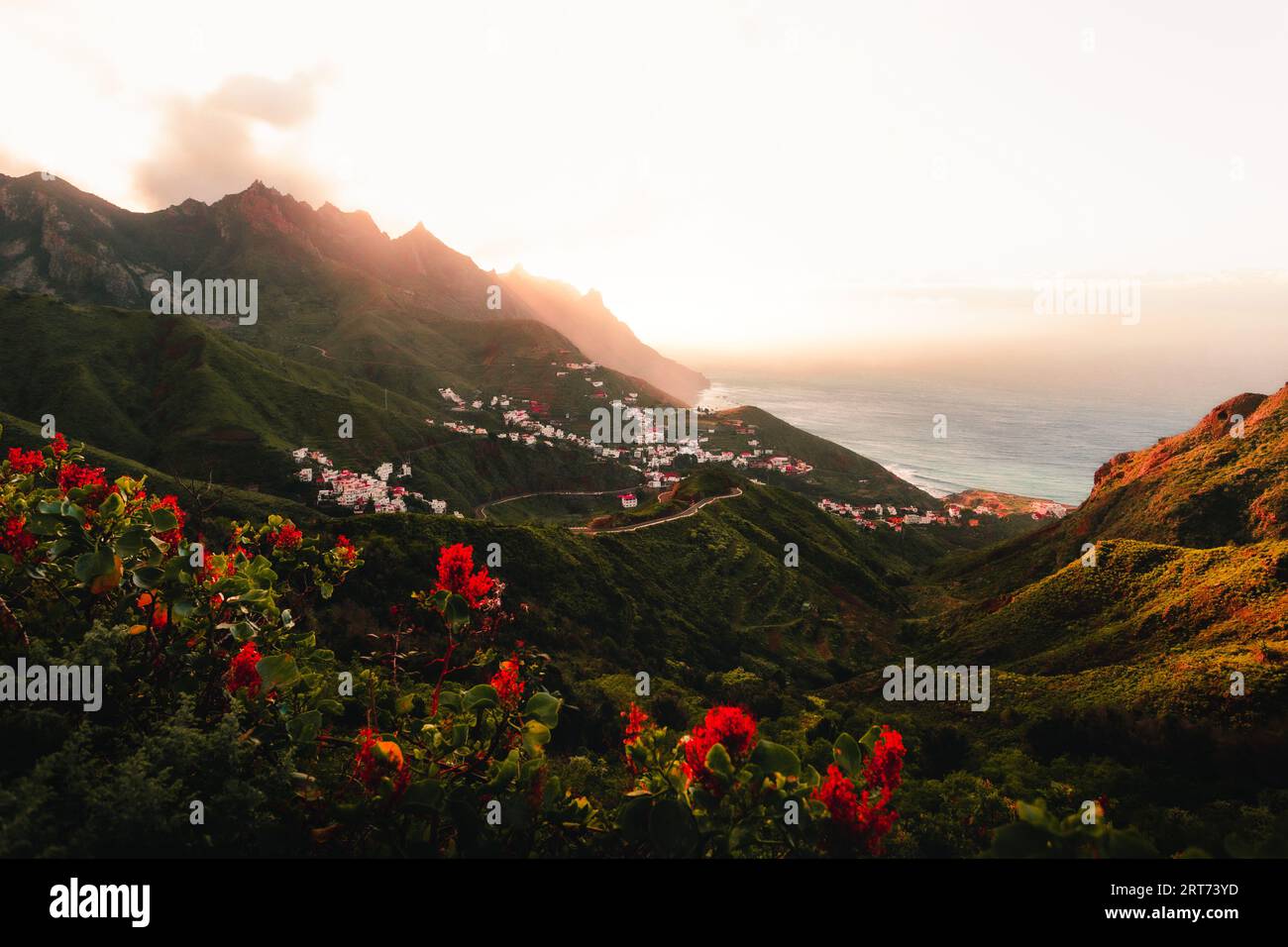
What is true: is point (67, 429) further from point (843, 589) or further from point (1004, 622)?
point (1004, 622)

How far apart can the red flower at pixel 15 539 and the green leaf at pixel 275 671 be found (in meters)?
2.05

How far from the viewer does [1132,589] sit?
117 ft

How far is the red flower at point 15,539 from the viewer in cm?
409

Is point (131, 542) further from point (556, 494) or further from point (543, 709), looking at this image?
point (556, 494)

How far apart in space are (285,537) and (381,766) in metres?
3.93

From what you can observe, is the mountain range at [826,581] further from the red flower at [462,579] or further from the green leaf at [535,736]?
the green leaf at [535,736]

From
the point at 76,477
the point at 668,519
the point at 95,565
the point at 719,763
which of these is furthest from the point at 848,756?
the point at 668,519

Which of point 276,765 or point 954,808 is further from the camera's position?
point 954,808

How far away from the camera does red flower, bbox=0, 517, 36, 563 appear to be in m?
4.09

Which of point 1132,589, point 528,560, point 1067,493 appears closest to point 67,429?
point 528,560

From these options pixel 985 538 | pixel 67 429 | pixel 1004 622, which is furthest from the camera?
pixel 985 538

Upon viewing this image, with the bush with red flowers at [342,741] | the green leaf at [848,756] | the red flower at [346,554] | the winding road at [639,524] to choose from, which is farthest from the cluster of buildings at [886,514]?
the bush with red flowers at [342,741]

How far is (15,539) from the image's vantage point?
4109 millimetres
